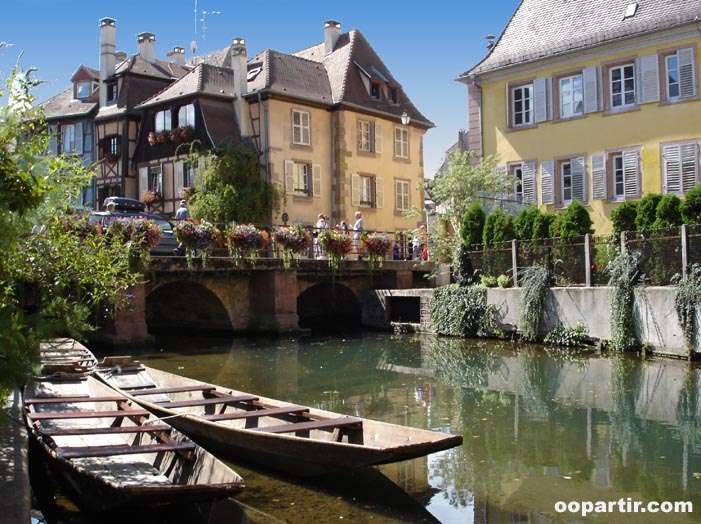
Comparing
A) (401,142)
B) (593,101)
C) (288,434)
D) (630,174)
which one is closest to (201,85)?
(401,142)

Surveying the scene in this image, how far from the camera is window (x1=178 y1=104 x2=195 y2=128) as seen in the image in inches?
1297

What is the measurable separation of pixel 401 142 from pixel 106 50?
1469cm

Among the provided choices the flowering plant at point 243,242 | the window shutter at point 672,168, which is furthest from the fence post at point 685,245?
the flowering plant at point 243,242

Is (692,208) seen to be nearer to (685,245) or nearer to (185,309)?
(685,245)

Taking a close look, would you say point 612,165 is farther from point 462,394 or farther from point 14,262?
point 14,262

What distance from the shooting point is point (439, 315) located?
2264cm

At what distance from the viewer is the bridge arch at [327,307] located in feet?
91.8

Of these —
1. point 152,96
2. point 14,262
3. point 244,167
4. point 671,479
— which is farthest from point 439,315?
point 152,96

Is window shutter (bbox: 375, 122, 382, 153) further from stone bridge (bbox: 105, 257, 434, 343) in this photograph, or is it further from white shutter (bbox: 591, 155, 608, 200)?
white shutter (bbox: 591, 155, 608, 200)

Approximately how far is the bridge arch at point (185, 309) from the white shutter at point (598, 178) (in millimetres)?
11595

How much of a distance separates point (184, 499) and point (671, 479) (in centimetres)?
450

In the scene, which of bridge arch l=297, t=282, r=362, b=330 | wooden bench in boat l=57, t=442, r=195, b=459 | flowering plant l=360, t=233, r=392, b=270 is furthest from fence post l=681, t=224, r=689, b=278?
bridge arch l=297, t=282, r=362, b=330

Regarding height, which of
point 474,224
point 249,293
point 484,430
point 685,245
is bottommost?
point 484,430

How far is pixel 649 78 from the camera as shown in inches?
902
